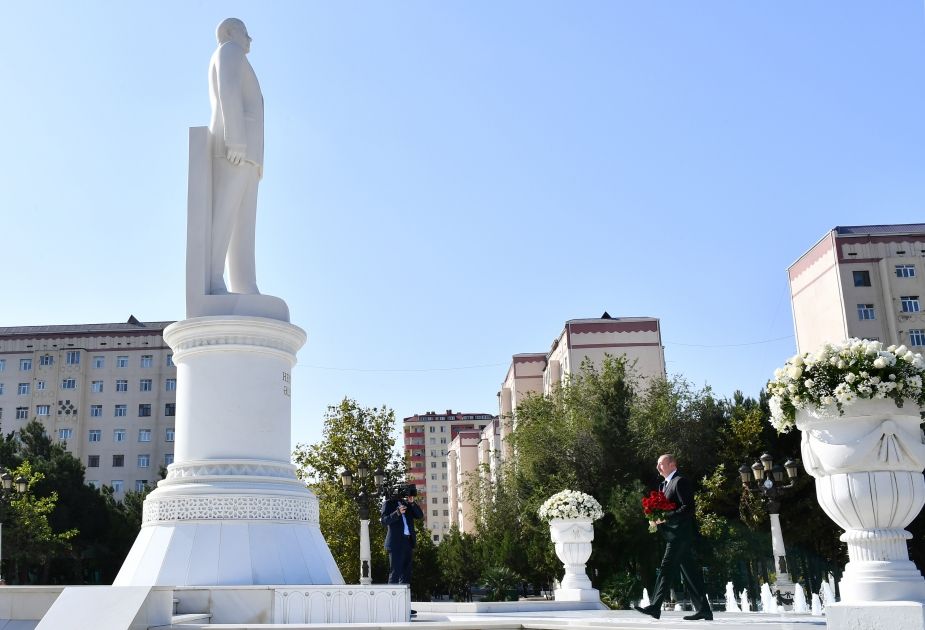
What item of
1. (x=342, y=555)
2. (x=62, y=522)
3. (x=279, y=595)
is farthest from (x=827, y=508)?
(x=62, y=522)

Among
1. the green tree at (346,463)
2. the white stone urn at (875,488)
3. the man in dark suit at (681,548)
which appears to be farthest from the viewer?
the green tree at (346,463)

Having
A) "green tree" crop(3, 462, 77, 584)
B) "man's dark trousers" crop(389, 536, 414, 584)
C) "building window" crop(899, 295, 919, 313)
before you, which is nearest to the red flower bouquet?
"man's dark trousers" crop(389, 536, 414, 584)

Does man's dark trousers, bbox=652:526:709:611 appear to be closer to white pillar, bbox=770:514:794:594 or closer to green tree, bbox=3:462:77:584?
white pillar, bbox=770:514:794:594

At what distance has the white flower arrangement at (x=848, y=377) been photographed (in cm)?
686

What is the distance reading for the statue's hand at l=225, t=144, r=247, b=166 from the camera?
14.4 m

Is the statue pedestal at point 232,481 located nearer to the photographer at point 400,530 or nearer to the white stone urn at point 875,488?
the photographer at point 400,530

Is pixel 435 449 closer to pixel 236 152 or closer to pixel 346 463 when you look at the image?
→ pixel 346 463

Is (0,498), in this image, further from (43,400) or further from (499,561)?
(43,400)

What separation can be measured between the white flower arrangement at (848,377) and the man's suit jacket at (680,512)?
1.78 meters

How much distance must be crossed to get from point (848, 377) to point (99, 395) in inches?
2817

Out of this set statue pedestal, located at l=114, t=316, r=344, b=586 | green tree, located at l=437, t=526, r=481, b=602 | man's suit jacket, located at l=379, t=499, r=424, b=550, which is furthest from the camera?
green tree, located at l=437, t=526, r=481, b=602

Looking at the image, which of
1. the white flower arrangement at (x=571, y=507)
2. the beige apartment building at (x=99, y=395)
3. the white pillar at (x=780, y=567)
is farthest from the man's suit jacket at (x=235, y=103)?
the beige apartment building at (x=99, y=395)

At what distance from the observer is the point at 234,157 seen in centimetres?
1441

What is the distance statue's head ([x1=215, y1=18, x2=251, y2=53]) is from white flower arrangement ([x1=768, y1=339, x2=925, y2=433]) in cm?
1124
